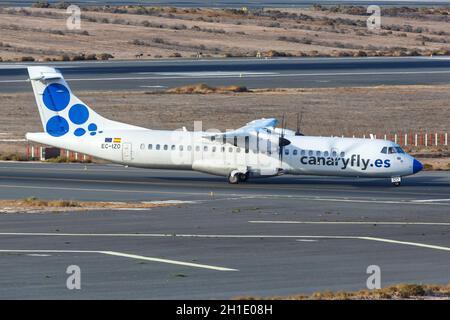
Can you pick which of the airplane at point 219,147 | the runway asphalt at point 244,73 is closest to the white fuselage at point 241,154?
the airplane at point 219,147

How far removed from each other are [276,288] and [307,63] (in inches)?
3885

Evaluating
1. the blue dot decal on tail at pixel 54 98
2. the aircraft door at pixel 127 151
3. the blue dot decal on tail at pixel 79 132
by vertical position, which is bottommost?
the aircraft door at pixel 127 151

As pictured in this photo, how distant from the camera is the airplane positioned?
5772 centimetres

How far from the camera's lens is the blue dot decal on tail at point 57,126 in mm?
60062

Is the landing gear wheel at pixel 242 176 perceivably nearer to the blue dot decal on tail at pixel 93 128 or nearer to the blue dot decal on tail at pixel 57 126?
the blue dot decal on tail at pixel 93 128

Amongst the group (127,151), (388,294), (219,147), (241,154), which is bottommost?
(388,294)

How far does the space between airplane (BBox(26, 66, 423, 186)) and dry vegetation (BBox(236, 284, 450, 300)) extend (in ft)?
92.7

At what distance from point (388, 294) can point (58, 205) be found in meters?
A: 23.6

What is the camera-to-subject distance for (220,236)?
41.1 m

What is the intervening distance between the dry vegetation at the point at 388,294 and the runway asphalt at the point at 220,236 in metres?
1.36

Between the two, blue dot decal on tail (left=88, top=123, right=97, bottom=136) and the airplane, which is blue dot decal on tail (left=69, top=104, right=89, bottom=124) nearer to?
the airplane

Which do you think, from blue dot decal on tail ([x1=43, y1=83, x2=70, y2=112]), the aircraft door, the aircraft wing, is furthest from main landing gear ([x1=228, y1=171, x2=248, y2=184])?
blue dot decal on tail ([x1=43, y1=83, x2=70, y2=112])

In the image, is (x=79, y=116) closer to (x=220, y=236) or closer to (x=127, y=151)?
(x=127, y=151)

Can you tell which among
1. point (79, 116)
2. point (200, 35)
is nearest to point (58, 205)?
point (79, 116)
